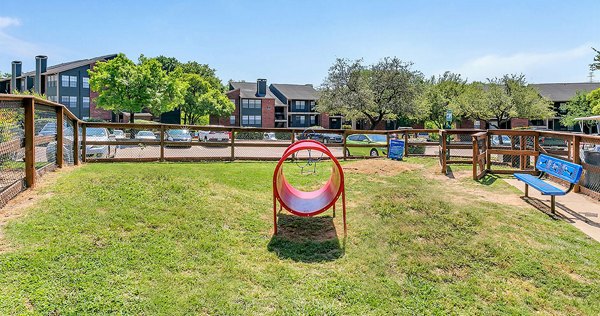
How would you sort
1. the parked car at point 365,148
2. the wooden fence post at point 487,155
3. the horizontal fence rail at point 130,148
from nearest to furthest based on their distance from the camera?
the horizontal fence rail at point 130,148 < the wooden fence post at point 487,155 < the parked car at point 365,148

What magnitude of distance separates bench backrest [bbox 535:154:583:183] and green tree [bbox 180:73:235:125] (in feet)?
134

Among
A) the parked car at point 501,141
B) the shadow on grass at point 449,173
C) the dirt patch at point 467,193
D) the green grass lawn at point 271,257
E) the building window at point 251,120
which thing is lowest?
the green grass lawn at point 271,257

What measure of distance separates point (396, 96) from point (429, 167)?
20.8m

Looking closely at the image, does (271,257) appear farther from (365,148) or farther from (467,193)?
(365,148)

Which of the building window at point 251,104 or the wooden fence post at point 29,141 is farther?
the building window at point 251,104

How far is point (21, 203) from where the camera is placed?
17.1 feet

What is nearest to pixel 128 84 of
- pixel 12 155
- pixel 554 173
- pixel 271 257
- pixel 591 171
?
pixel 12 155

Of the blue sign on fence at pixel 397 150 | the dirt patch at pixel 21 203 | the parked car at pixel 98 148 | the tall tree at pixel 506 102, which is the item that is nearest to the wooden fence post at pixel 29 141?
the dirt patch at pixel 21 203

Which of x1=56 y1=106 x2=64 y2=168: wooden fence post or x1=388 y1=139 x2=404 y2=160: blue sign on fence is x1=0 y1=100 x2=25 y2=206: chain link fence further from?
x1=388 y1=139 x2=404 y2=160: blue sign on fence

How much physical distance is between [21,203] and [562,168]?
8.85 meters

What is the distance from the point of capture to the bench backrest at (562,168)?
634 cm

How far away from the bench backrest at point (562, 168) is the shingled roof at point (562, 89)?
5221 cm

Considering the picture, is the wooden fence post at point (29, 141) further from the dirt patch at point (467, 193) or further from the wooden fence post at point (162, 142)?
the dirt patch at point (467, 193)

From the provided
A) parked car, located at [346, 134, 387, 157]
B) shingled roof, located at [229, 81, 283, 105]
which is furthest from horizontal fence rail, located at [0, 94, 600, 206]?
shingled roof, located at [229, 81, 283, 105]
